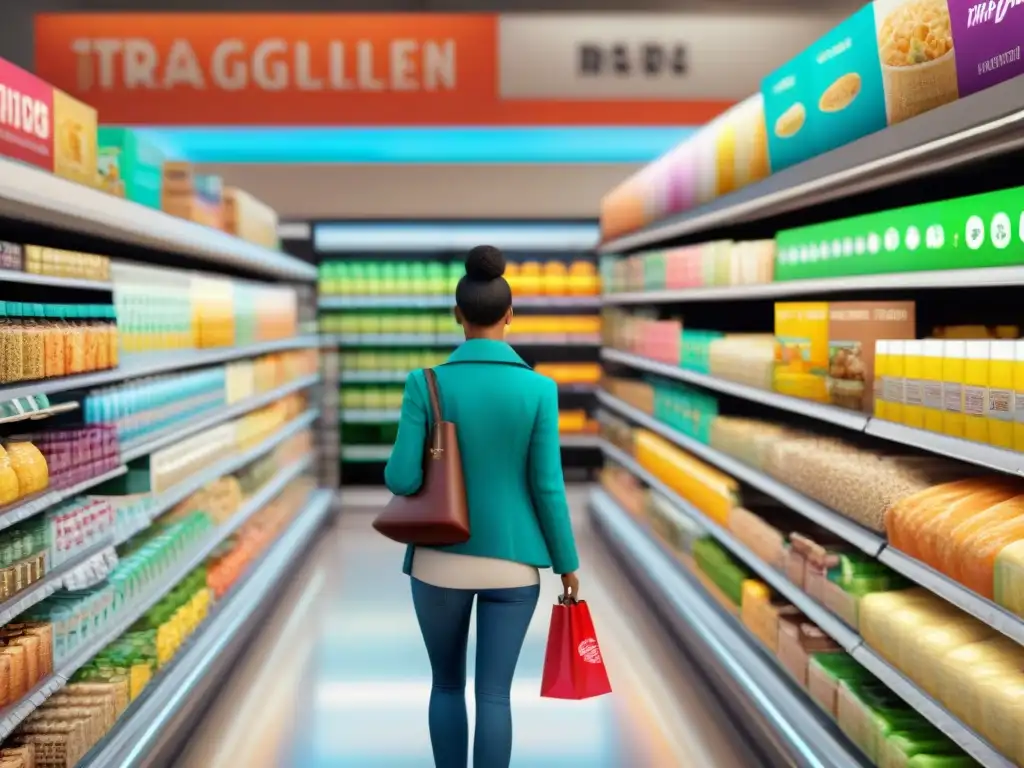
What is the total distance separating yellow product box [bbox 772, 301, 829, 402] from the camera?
361cm

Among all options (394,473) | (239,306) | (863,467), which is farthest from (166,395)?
(863,467)

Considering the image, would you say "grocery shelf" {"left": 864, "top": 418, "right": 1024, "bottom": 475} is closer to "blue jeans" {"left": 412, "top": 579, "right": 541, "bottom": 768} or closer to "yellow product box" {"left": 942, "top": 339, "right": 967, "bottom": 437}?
"yellow product box" {"left": 942, "top": 339, "right": 967, "bottom": 437}

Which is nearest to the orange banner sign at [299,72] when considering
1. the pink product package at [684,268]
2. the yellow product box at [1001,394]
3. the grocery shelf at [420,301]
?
the grocery shelf at [420,301]

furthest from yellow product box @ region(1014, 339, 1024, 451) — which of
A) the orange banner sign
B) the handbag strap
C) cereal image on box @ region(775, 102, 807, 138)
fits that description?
the orange banner sign

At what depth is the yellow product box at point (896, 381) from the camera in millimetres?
2953

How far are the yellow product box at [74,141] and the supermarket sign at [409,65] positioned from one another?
13.2ft

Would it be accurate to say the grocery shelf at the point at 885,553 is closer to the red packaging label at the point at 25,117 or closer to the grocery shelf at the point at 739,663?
the grocery shelf at the point at 739,663

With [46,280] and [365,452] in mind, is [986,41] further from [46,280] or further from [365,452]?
[365,452]

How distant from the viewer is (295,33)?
766 cm

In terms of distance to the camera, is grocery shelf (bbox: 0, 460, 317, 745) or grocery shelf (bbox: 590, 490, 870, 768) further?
grocery shelf (bbox: 590, 490, 870, 768)

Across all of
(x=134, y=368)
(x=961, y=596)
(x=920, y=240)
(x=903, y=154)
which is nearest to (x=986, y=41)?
(x=903, y=154)

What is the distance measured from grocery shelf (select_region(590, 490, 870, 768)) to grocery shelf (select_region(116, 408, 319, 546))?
220 centimetres

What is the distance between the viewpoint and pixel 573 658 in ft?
9.50

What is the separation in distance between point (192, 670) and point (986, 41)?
3.37m
